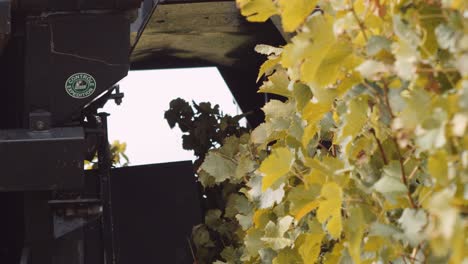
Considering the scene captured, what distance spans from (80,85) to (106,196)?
32.8 inches

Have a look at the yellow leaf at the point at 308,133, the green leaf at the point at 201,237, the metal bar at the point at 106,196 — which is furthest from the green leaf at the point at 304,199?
the green leaf at the point at 201,237

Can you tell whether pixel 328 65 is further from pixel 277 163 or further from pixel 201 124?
pixel 201 124

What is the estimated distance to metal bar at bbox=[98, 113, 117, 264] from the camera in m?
5.08

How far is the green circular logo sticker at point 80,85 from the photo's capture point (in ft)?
14.9

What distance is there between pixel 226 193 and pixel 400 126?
3.70m

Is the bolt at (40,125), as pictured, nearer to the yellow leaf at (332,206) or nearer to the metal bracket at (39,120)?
the metal bracket at (39,120)

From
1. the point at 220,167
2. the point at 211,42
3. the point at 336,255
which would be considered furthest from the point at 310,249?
the point at 211,42

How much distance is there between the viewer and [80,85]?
179 inches

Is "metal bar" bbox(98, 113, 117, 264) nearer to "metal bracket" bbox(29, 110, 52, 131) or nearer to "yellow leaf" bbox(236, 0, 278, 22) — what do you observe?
"metal bracket" bbox(29, 110, 52, 131)

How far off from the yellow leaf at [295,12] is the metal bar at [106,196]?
9.83 feet

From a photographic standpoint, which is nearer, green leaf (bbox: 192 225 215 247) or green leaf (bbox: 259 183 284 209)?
green leaf (bbox: 259 183 284 209)

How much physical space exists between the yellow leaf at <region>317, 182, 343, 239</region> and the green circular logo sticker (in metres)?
2.54

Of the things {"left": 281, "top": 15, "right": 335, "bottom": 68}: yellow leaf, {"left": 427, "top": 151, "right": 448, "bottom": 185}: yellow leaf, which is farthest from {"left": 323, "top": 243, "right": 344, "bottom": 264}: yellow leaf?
{"left": 427, "top": 151, "right": 448, "bottom": 185}: yellow leaf

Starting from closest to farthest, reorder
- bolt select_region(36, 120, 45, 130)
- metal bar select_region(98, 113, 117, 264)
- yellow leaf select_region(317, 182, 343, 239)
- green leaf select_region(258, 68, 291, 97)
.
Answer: yellow leaf select_region(317, 182, 343, 239)
green leaf select_region(258, 68, 291, 97)
bolt select_region(36, 120, 45, 130)
metal bar select_region(98, 113, 117, 264)
